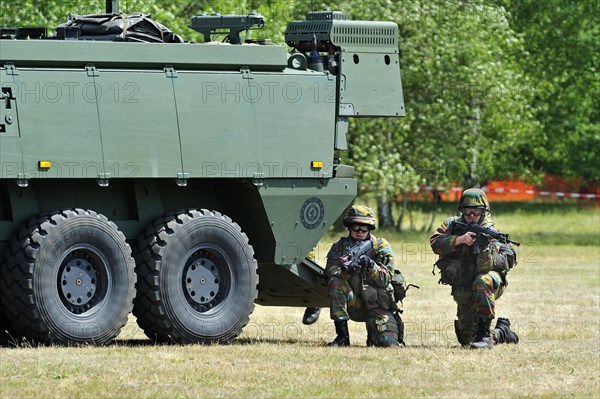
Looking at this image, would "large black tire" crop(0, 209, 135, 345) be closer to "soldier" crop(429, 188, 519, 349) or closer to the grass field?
the grass field

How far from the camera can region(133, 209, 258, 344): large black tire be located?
13586mm

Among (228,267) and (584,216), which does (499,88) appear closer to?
(584,216)

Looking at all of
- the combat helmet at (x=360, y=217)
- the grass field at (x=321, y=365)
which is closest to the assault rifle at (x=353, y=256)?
the combat helmet at (x=360, y=217)

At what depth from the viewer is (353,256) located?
13.8m

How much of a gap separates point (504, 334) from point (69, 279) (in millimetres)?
4042

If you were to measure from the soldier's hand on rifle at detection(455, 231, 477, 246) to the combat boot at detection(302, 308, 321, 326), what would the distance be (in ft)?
10.6

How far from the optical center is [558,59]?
46594mm

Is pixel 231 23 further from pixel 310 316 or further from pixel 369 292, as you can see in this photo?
pixel 310 316

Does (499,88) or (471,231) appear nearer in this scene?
(471,231)

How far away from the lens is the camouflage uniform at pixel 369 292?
1390 cm

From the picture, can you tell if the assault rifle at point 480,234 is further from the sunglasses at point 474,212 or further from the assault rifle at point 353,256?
the assault rifle at point 353,256

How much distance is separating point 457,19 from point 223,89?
2231 cm

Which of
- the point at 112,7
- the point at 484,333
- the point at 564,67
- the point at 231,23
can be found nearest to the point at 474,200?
the point at 484,333

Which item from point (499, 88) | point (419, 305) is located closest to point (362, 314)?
point (419, 305)
